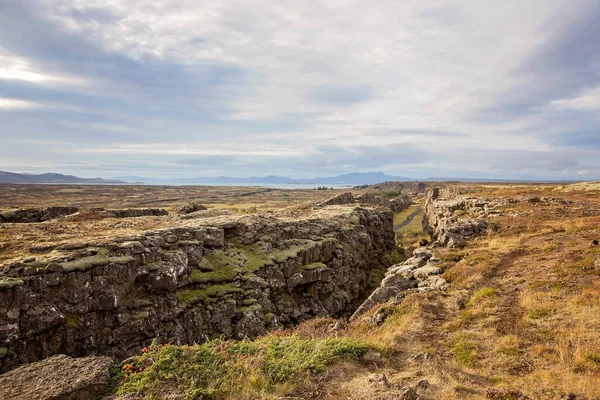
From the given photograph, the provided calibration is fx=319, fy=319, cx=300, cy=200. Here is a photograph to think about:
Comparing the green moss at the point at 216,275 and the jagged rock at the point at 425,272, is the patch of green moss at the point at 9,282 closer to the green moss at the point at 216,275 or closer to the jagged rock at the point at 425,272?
the green moss at the point at 216,275

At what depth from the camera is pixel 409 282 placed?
74.7 feet

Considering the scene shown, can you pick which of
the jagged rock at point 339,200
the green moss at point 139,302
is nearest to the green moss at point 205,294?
the green moss at point 139,302

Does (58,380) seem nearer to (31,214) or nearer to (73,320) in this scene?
(73,320)

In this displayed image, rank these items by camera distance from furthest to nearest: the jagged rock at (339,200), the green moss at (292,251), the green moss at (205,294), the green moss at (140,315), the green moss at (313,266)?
the jagged rock at (339,200)
the green moss at (313,266)
the green moss at (292,251)
the green moss at (205,294)
the green moss at (140,315)

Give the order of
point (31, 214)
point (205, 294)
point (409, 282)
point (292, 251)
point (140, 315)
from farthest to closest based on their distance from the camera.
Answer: point (31, 214)
point (292, 251)
point (409, 282)
point (205, 294)
point (140, 315)

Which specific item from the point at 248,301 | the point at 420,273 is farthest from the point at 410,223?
the point at 248,301

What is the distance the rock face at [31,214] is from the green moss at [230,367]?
31024 millimetres

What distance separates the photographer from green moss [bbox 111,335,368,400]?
8.91 m

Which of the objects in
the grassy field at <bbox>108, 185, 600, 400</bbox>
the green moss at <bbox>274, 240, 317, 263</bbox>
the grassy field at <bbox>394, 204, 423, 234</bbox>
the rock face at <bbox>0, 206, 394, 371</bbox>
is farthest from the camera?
the grassy field at <bbox>394, 204, 423, 234</bbox>

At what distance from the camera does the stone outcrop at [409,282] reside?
20562 mm

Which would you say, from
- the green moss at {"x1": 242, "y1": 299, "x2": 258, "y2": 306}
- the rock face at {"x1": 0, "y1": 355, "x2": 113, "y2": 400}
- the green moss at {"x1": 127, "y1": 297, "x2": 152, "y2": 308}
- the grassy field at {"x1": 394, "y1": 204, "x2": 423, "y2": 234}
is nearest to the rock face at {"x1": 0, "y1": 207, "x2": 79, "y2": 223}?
the green moss at {"x1": 127, "y1": 297, "x2": 152, "y2": 308}

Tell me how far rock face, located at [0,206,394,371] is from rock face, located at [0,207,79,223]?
64.7 feet

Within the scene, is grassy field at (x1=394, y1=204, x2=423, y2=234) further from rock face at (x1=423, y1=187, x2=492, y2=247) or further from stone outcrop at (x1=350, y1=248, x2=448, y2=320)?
stone outcrop at (x1=350, y1=248, x2=448, y2=320)

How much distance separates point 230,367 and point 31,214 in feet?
115
